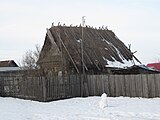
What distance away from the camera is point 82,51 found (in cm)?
3195

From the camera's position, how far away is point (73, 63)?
3325cm

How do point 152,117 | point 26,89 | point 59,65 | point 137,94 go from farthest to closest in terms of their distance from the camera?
point 59,65, point 26,89, point 137,94, point 152,117

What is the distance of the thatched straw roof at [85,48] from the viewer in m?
33.7

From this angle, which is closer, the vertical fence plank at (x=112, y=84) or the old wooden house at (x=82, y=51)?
the vertical fence plank at (x=112, y=84)

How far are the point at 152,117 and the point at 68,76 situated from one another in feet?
42.6

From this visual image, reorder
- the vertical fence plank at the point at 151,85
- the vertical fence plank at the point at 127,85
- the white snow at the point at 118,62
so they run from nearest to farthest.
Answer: the vertical fence plank at the point at 151,85 → the vertical fence plank at the point at 127,85 → the white snow at the point at 118,62

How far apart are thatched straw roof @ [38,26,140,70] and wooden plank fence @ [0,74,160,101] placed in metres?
5.52

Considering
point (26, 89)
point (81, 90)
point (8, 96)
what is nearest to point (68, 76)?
point (81, 90)

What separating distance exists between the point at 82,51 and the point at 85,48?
275 centimetres

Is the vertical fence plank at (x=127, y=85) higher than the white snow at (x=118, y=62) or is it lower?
lower

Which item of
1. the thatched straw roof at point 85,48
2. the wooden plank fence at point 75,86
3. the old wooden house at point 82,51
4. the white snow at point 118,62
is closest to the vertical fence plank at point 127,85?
the wooden plank fence at point 75,86

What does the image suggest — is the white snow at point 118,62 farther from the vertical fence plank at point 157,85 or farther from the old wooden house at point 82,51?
the vertical fence plank at point 157,85

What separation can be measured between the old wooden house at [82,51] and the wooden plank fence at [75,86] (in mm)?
5282

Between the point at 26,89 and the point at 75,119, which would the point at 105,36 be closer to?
the point at 26,89
